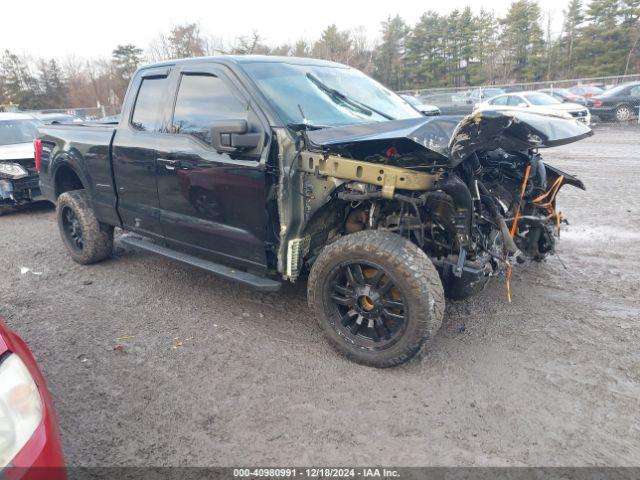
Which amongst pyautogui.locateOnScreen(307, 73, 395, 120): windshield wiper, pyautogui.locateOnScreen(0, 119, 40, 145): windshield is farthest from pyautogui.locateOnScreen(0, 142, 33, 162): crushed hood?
pyautogui.locateOnScreen(307, 73, 395, 120): windshield wiper

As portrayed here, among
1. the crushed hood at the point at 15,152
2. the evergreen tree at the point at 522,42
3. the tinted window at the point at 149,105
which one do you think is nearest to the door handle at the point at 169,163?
the tinted window at the point at 149,105

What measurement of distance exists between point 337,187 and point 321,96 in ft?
3.07

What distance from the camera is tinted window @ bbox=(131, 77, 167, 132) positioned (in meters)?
4.18

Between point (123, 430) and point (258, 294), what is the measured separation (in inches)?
74.8

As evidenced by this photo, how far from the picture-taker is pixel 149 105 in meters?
4.30

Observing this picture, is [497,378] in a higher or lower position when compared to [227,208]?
lower

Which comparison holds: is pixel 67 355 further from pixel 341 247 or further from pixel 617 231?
pixel 617 231

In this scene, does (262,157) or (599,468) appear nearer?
(599,468)

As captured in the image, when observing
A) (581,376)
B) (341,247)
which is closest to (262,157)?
(341,247)

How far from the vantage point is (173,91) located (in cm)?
403

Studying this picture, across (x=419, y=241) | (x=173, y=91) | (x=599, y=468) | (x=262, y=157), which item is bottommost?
(x=599, y=468)

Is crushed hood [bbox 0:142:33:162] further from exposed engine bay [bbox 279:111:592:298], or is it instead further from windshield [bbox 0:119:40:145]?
exposed engine bay [bbox 279:111:592:298]

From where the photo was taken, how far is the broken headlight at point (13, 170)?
25.0ft

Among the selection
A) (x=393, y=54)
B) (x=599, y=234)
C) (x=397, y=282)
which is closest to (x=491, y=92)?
(x=599, y=234)
